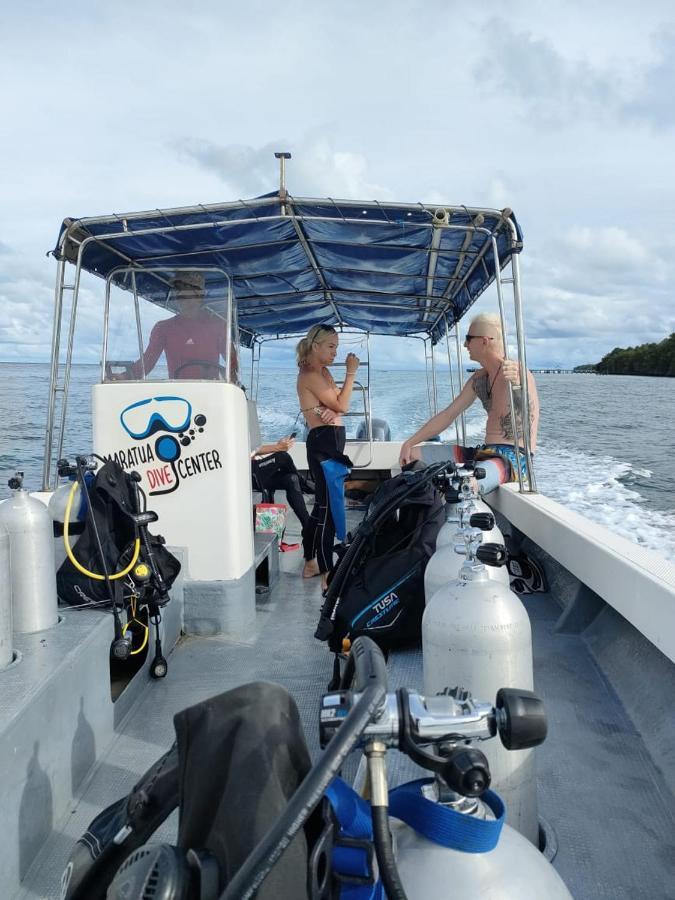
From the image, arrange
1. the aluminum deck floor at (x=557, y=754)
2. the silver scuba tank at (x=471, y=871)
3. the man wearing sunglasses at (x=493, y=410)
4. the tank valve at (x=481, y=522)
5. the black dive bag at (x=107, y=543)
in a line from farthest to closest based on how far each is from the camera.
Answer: the man wearing sunglasses at (x=493, y=410)
the black dive bag at (x=107, y=543)
the tank valve at (x=481, y=522)
the aluminum deck floor at (x=557, y=754)
the silver scuba tank at (x=471, y=871)

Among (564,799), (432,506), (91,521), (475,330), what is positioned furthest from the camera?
(475,330)

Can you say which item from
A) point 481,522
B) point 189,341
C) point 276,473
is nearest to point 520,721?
point 481,522

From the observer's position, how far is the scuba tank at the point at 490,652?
163cm

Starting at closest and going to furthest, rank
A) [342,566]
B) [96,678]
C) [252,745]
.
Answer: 1. [252,745]
2. [96,678]
3. [342,566]

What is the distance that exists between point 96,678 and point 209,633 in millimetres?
1234

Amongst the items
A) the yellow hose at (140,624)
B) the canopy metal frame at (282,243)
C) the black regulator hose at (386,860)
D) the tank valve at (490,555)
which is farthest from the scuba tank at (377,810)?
the canopy metal frame at (282,243)

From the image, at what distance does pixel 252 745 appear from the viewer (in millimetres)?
1035

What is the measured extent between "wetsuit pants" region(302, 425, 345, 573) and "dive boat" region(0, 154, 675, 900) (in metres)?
0.23

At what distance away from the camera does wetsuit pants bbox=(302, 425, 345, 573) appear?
471 centimetres

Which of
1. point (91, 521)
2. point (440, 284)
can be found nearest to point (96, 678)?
point (91, 521)

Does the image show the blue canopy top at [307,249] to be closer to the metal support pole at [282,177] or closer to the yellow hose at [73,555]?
the metal support pole at [282,177]

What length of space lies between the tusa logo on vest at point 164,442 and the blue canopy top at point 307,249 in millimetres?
763

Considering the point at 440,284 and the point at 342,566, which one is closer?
the point at 342,566

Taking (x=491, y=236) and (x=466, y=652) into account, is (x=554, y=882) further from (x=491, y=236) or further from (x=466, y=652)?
(x=491, y=236)
